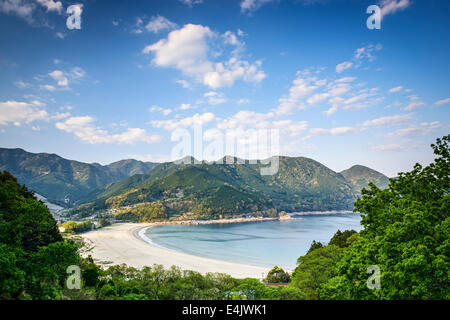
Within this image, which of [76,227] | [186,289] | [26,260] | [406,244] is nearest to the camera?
[406,244]

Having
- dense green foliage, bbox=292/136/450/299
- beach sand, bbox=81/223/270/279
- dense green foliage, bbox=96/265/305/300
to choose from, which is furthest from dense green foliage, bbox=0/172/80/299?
beach sand, bbox=81/223/270/279

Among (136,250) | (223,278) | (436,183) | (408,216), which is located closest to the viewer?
(408,216)

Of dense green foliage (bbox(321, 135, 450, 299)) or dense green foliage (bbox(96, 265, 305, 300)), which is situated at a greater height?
dense green foliage (bbox(321, 135, 450, 299))

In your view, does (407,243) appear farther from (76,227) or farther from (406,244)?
(76,227)

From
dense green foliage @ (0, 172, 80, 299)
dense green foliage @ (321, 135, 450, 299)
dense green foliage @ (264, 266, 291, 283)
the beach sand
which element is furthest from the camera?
the beach sand

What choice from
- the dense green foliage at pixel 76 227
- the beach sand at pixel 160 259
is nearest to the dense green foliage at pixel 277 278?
the beach sand at pixel 160 259

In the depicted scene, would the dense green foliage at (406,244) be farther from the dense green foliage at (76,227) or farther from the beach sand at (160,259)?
the dense green foliage at (76,227)

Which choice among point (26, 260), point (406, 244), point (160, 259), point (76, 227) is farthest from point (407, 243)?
point (76, 227)

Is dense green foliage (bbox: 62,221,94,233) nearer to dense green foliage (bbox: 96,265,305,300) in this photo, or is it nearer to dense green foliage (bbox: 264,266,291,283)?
dense green foliage (bbox: 264,266,291,283)
